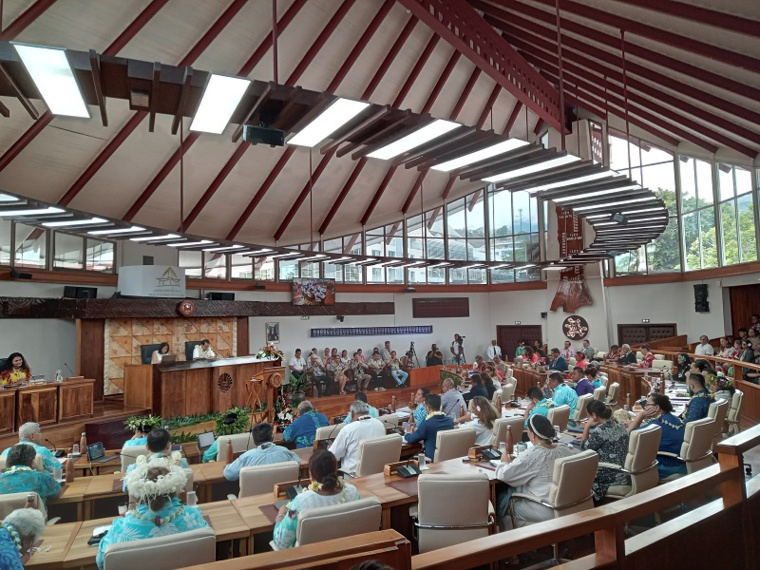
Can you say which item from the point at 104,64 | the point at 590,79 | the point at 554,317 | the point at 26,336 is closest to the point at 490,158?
the point at 104,64

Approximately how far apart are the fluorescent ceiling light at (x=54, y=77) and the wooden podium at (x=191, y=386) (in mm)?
7585

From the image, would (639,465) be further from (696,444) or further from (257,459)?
(257,459)

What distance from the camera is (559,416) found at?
22.0ft

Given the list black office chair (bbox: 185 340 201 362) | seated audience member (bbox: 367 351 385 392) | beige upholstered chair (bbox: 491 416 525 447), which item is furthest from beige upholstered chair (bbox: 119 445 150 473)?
seated audience member (bbox: 367 351 385 392)

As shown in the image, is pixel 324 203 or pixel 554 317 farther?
pixel 554 317

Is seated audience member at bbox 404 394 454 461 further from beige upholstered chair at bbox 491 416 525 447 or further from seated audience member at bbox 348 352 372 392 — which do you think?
seated audience member at bbox 348 352 372 392

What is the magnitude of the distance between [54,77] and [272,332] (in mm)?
13465

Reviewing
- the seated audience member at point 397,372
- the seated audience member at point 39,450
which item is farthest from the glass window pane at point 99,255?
the seated audience member at point 39,450

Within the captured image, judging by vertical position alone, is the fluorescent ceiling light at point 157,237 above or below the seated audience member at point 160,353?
above

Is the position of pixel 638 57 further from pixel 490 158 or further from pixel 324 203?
pixel 324 203

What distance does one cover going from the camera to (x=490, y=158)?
16.2 feet

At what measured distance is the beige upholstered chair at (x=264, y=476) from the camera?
13.9 ft

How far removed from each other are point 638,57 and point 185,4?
7.26 metres

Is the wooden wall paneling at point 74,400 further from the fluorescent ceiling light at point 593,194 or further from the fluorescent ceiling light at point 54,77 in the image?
the fluorescent ceiling light at point 593,194
